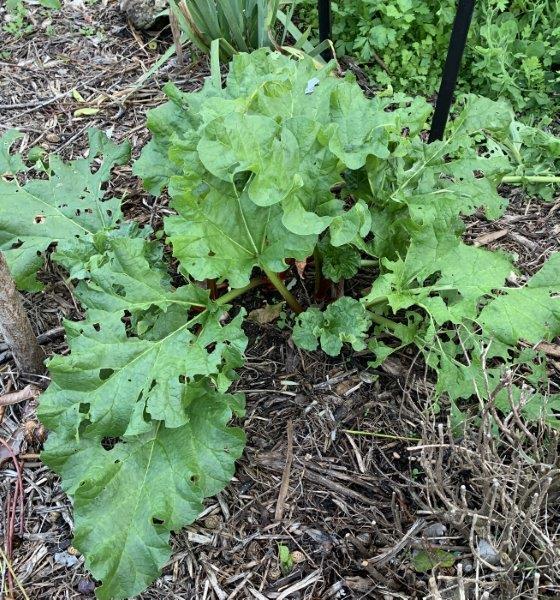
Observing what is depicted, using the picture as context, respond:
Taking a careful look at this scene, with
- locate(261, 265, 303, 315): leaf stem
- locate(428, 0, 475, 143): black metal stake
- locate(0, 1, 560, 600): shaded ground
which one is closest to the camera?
locate(0, 1, 560, 600): shaded ground

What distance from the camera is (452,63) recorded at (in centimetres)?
271

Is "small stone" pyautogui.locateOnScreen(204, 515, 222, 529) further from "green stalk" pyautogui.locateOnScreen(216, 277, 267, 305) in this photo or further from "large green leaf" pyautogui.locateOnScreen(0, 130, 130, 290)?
"large green leaf" pyautogui.locateOnScreen(0, 130, 130, 290)

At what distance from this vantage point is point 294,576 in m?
2.10

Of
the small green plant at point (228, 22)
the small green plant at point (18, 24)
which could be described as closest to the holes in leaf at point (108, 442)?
the small green plant at point (228, 22)

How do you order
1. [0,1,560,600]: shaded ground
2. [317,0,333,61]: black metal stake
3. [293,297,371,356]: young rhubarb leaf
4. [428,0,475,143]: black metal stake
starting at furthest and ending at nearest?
[317,0,333,61]: black metal stake → [428,0,475,143]: black metal stake → [293,297,371,356]: young rhubarb leaf → [0,1,560,600]: shaded ground

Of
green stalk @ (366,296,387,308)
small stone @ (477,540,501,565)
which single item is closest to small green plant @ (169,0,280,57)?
green stalk @ (366,296,387,308)

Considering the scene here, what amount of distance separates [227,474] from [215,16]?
86.4 inches

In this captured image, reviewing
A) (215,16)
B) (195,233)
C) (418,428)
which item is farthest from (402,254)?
(215,16)

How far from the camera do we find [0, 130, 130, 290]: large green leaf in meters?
2.57

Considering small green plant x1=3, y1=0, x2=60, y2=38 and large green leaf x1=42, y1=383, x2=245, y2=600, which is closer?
large green leaf x1=42, y1=383, x2=245, y2=600

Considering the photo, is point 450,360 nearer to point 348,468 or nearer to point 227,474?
point 348,468

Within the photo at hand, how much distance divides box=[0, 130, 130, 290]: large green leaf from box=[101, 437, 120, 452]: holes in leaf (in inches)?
24.5

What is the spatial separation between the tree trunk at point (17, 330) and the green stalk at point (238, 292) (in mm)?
682

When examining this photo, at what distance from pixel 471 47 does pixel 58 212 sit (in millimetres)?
2150
